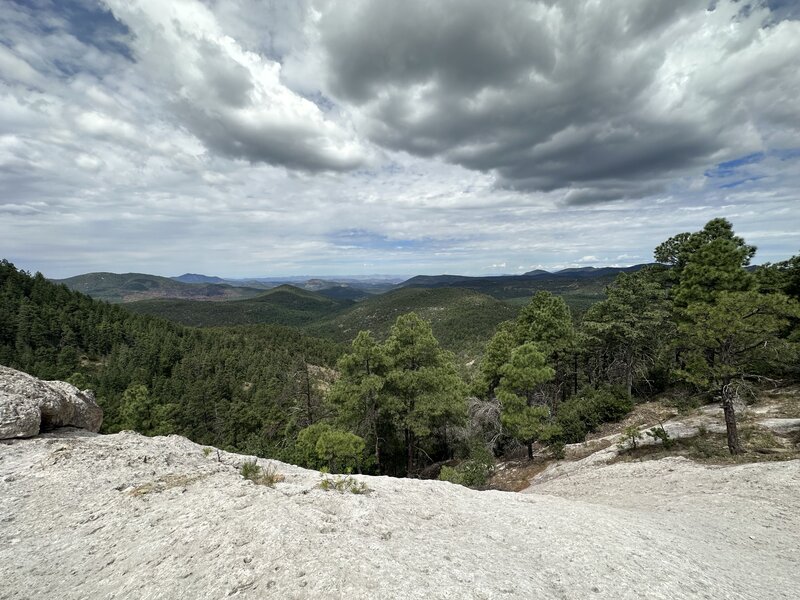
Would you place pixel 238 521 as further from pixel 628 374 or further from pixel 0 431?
pixel 628 374

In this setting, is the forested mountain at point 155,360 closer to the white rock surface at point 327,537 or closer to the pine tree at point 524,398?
the pine tree at point 524,398

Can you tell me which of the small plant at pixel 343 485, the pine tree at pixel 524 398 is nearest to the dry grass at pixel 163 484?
the small plant at pixel 343 485

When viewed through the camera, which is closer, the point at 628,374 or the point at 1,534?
the point at 1,534

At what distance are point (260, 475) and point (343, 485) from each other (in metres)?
2.39

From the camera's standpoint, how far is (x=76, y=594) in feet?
16.1

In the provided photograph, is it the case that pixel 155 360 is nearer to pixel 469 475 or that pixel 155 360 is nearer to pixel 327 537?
pixel 469 475

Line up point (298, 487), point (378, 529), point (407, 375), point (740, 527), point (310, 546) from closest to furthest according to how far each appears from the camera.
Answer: point (310, 546) < point (378, 529) < point (298, 487) < point (740, 527) < point (407, 375)

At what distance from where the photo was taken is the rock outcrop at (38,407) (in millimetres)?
9766

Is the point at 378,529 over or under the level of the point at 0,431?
under

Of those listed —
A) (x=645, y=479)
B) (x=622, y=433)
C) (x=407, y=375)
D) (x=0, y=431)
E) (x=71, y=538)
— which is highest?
(x=0, y=431)

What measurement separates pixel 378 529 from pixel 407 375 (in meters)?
13.9

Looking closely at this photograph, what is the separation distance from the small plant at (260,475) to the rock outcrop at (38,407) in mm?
6479

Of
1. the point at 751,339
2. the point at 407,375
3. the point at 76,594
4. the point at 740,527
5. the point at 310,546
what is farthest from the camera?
the point at 407,375

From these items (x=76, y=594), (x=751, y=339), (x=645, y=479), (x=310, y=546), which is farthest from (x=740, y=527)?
(x=76, y=594)
